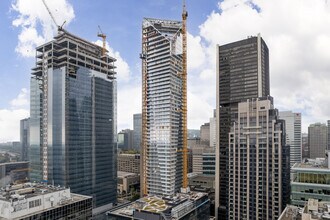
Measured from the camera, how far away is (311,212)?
63.3m

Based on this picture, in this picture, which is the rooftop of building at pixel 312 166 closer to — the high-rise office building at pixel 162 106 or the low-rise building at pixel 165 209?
the low-rise building at pixel 165 209

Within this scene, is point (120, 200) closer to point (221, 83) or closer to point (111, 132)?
point (111, 132)

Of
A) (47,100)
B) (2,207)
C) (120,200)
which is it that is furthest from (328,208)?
(120,200)

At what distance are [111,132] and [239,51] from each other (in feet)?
321

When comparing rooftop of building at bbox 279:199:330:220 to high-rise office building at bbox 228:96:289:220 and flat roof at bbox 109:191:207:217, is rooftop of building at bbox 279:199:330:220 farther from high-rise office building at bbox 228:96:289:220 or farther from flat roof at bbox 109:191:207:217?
flat roof at bbox 109:191:207:217

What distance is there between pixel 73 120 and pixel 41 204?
211ft

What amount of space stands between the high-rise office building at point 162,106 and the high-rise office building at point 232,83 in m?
26.3

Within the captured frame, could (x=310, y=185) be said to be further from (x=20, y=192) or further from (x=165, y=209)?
(x=20, y=192)

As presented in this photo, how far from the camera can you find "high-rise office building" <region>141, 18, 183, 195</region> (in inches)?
6560

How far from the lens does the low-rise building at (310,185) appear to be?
94.6 metres

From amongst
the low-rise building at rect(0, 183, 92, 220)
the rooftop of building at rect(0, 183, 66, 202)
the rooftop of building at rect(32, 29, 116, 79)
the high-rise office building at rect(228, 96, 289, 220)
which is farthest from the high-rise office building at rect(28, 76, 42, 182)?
the high-rise office building at rect(228, 96, 289, 220)

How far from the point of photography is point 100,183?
504 ft

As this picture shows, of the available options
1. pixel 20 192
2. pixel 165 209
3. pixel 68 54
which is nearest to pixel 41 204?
pixel 20 192

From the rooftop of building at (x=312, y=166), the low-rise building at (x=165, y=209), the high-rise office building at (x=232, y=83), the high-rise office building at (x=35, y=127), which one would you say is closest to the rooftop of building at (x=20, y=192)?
the low-rise building at (x=165, y=209)
